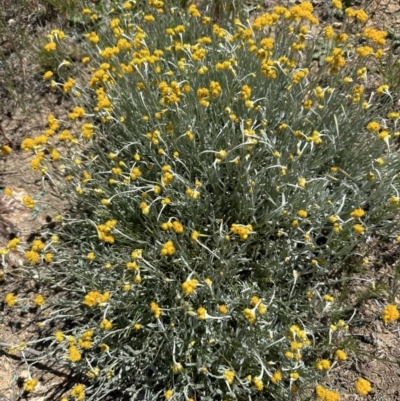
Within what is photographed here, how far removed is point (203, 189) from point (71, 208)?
1.02 metres

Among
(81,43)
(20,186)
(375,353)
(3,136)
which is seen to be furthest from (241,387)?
Result: (81,43)

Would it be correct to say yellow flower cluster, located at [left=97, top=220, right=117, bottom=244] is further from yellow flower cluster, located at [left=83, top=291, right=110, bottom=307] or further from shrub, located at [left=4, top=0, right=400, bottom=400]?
yellow flower cluster, located at [left=83, top=291, right=110, bottom=307]

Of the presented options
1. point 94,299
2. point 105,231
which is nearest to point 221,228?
point 105,231

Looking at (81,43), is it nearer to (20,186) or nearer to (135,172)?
(20,186)

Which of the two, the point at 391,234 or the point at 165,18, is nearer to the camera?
the point at 391,234

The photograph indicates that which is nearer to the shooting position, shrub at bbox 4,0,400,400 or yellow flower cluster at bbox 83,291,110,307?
yellow flower cluster at bbox 83,291,110,307

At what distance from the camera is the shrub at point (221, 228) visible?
2336 millimetres

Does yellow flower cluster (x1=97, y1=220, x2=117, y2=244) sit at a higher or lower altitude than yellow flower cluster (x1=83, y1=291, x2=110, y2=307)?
higher

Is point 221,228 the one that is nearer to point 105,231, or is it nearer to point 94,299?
point 105,231

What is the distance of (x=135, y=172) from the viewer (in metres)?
2.43

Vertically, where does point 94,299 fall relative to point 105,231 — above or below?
below

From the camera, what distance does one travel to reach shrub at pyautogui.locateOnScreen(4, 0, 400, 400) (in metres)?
2.34

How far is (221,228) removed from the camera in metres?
2.26

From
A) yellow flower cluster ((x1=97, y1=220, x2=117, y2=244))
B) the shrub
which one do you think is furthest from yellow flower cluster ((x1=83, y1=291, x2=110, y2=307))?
yellow flower cluster ((x1=97, y1=220, x2=117, y2=244))
